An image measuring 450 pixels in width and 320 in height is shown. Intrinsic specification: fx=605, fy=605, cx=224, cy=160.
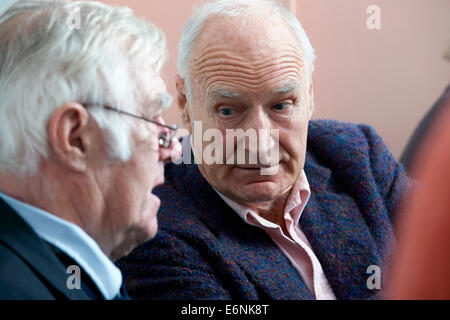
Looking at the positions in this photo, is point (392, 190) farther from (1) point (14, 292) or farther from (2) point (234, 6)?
(1) point (14, 292)

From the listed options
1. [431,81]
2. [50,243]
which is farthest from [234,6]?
[431,81]

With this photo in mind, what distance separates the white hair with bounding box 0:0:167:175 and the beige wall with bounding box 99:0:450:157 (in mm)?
1374

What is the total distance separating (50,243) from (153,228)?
8.4 inches

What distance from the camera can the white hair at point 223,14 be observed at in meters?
1.46

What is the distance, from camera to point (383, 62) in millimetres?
2441

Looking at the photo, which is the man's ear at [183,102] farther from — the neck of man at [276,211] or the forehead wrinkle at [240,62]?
the neck of man at [276,211]

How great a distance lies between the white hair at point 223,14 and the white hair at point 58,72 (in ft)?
1.38

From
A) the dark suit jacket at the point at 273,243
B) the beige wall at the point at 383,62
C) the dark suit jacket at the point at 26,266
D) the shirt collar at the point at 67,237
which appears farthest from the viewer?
the beige wall at the point at 383,62

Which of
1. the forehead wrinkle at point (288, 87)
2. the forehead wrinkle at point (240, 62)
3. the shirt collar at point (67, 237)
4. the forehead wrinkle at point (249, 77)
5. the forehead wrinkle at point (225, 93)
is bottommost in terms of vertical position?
the shirt collar at point (67, 237)

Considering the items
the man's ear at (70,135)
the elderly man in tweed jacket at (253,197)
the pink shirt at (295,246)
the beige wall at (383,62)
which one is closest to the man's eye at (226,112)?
the elderly man in tweed jacket at (253,197)

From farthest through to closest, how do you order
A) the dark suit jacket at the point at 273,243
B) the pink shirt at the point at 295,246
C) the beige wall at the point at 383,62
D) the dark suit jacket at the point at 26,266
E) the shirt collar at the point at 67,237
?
the beige wall at the point at 383,62, the pink shirt at the point at 295,246, the dark suit jacket at the point at 273,243, the shirt collar at the point at 67,237, the dark suit jacket at the point at 26,266

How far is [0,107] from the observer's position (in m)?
1.01

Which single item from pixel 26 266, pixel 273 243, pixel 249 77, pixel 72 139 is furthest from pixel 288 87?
pixel 26 266
